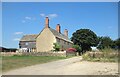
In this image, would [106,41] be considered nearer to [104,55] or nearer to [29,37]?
[29,37]

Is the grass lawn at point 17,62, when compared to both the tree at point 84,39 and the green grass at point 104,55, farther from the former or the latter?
the tree at point 84,39

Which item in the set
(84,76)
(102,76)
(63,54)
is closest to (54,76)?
(84,76)

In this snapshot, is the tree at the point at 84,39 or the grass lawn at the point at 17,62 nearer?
the grass lawn at the point at 17,62

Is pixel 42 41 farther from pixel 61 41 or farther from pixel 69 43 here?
pixel 69 43

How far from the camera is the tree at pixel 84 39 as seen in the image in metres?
102

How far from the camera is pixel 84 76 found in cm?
1600

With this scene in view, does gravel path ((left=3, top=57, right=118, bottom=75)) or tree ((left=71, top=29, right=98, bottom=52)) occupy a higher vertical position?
tree ((left=71, top=29, right=98, bottom=52))

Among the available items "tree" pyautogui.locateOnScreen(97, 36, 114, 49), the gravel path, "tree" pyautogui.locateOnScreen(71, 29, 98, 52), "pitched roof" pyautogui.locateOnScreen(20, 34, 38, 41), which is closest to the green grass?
the gravel path

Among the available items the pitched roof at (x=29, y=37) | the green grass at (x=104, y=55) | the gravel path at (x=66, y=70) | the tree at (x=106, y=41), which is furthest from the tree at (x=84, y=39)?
the gravel path at (x=66, y=70)

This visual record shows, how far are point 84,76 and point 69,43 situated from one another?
91723mm

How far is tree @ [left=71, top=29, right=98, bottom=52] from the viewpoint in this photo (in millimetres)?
102400

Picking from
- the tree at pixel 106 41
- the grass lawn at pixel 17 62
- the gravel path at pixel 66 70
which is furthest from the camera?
the tree at pixel 106 41

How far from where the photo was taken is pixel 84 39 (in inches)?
4060

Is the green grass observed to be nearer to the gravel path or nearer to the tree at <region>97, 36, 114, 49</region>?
the gravel path
